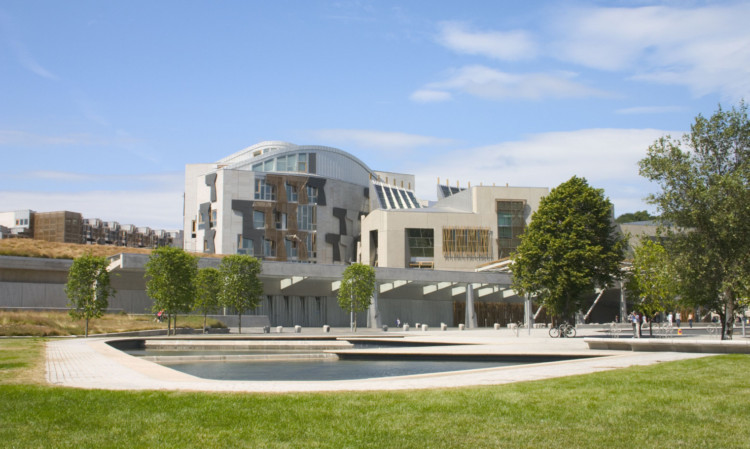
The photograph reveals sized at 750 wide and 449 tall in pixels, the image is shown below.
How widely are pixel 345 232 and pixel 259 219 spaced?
11779 mm

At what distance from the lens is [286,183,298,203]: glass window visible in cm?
8106

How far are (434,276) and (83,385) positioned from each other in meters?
49.0

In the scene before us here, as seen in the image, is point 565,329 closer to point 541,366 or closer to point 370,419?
point 541,366

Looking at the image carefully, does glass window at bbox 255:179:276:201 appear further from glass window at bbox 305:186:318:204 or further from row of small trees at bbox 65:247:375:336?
row of small trees at bbox 65:247:375:336

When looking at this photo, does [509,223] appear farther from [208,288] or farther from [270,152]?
[208,288]

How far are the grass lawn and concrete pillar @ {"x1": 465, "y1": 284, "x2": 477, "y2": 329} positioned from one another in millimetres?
50068

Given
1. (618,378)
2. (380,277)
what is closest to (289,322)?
(380,277)

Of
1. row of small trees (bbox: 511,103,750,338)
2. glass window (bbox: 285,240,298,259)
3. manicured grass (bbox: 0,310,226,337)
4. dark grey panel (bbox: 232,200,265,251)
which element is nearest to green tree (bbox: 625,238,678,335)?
row of small trees (bbox: 511,103,750,338)

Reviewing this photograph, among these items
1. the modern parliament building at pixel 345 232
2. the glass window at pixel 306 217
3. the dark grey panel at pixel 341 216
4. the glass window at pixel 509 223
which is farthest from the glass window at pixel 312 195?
the glass window at pixel 509 223

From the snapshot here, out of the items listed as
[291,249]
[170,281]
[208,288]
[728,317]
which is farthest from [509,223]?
[728,317]

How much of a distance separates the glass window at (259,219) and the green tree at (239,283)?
32447mm

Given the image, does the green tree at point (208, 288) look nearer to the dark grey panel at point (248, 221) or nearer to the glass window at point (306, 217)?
the dark grey panel at point (248, 221)

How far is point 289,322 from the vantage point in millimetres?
60750

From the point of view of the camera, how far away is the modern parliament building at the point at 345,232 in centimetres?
6162
